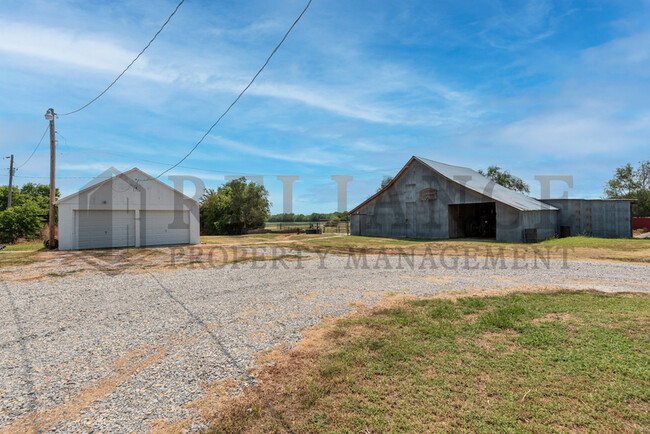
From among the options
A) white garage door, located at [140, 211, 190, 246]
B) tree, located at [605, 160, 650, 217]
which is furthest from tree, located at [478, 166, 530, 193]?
white garage door, located at [140, 211, 190, 246]

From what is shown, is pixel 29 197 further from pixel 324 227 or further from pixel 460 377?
pixel 460 377

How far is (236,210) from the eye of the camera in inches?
1527

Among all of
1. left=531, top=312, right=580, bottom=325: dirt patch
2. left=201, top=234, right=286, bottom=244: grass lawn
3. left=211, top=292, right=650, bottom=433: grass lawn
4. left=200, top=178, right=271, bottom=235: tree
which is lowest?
left=211, top=292, right=650, bottom=433: grass lawn

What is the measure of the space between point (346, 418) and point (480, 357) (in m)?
2.16

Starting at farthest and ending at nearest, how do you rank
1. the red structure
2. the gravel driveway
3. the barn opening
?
the red structure → the barn opening → the gravel driveway

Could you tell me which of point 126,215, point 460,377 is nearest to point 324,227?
point 126,215

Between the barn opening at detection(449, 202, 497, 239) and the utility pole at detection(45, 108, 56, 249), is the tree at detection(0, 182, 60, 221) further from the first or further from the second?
the barn opening at detection(449, 202, 497, 239)

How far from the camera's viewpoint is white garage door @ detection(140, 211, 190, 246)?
67.8 ft

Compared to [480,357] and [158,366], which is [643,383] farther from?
[158,366]

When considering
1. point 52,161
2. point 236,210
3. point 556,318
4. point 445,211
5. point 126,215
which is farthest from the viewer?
point 236,210

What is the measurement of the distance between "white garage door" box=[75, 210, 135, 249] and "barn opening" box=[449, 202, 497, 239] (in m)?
24.9

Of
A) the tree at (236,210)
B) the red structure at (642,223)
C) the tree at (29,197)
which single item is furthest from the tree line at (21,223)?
the red structure at (642,223)

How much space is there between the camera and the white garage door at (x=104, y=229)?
61.2 ft

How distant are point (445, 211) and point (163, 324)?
897 inches
